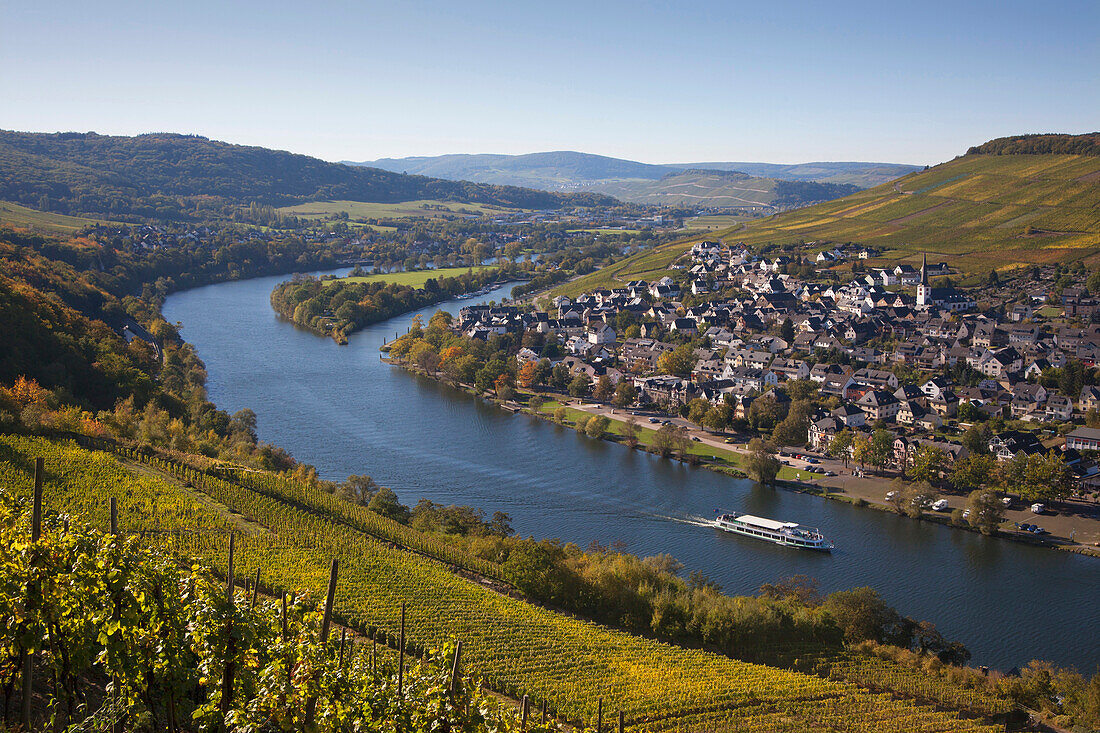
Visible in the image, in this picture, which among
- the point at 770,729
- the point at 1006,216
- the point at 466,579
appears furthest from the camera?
the point at 1006,216

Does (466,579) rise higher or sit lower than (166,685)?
lower

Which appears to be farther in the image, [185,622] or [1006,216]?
[1006,216]

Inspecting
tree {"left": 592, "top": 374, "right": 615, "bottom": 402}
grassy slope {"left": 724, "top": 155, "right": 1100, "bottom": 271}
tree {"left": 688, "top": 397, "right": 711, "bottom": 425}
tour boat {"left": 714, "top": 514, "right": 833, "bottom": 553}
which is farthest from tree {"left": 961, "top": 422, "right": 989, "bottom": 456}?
grassy slope {"left": 724, "top": 155, "right": 1100, "bottom": 271}

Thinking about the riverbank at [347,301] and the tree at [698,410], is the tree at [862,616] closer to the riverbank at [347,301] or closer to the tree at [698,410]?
the tree at [698,410]

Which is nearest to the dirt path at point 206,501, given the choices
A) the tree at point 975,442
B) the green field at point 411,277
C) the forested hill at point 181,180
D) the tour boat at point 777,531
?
the tour boat at point 777,531

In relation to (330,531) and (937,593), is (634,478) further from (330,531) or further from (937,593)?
(330,531)

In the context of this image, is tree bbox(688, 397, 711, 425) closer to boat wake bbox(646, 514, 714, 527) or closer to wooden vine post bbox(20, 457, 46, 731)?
boat wake bbox(646, 514, 714, 527)

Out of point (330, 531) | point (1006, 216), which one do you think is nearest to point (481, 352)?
point (330, 531)
